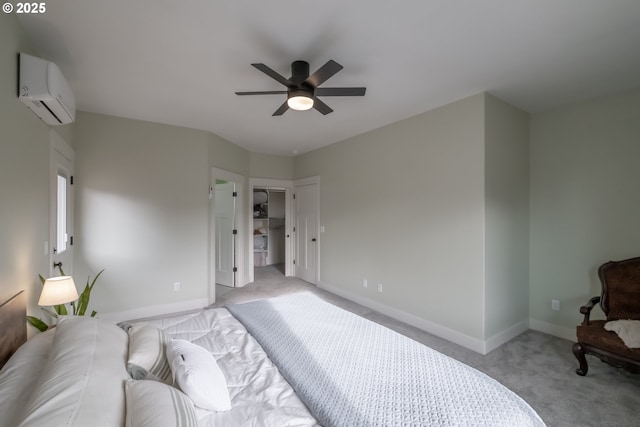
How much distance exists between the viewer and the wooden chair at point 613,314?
205cm

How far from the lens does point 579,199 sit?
288 cm

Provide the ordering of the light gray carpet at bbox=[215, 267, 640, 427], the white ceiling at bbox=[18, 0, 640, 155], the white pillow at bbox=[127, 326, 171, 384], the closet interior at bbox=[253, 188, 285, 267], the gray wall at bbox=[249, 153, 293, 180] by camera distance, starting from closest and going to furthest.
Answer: the white pillow at bbox=[127, 326, 171, 384] < the white ceiling at bbox=[18, 0, 640, 155] < the light gray carpet at bbox=[215, 267, 640, 427] < the gray wall at bbox=[249, 153, 293, 180] < the closet interior at bbox=[253, 188, 285, 267]

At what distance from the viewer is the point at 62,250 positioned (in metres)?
2.77

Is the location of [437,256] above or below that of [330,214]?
below

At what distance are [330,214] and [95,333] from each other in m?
3.64

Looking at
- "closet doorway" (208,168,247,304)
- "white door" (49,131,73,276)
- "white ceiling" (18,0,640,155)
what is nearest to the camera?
"white ceiling" (18,0,640,155)

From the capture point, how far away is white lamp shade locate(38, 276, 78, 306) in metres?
1.89

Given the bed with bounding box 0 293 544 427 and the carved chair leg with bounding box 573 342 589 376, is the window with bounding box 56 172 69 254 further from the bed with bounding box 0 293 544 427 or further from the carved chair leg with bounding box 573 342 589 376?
the carved chair leg with bounding box 573 342 589 376

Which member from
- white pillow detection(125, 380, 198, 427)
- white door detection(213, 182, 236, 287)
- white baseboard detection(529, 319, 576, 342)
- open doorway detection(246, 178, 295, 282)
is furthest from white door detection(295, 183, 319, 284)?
white pillow detection(125, 380, 198, 427)

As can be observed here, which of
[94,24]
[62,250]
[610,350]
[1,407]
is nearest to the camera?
[1,407]

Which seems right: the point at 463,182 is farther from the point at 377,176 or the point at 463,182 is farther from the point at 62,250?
the point at 62,250

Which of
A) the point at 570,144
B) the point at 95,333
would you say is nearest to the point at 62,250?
the point at 95,333

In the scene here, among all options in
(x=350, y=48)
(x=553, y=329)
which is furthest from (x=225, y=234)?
(x=553, y=329)

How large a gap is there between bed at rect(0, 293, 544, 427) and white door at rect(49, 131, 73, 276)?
4.64 ft
